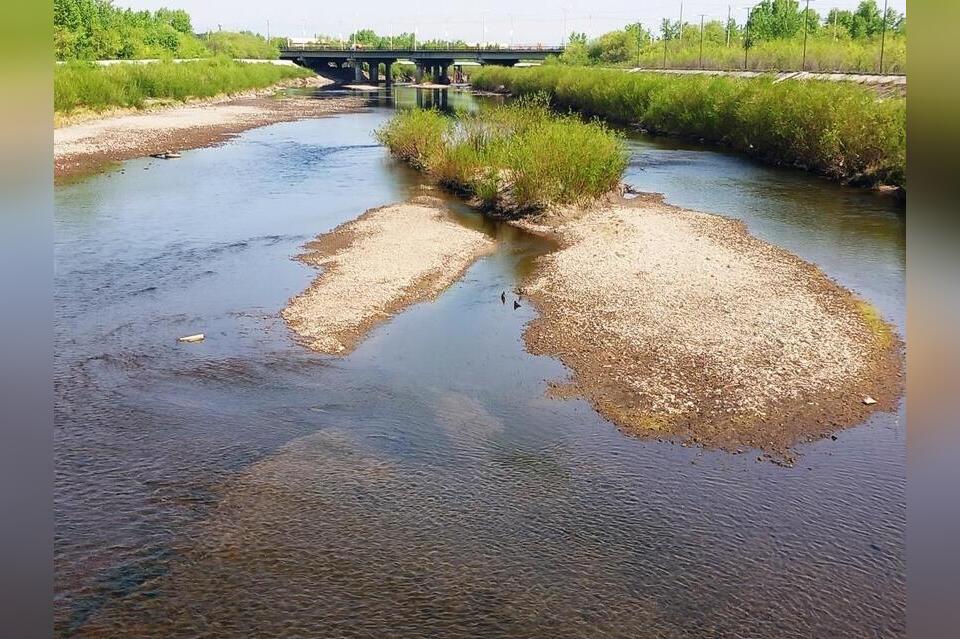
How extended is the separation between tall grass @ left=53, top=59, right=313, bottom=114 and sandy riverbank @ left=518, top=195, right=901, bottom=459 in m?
35.7

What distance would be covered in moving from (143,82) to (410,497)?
2280 inches

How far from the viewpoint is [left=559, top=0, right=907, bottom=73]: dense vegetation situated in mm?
55094

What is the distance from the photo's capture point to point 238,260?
21281mm

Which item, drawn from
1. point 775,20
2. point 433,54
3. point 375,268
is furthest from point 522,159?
point 433,54

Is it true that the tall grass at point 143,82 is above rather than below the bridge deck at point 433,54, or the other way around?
below

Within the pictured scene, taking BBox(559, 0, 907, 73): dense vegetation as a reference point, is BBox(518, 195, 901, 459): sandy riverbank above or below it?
below

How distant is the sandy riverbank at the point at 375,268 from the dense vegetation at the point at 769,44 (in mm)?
A: 31156

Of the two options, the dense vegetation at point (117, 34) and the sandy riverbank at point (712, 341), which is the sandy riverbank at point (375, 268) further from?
the dense vegetation at point (117, 34)

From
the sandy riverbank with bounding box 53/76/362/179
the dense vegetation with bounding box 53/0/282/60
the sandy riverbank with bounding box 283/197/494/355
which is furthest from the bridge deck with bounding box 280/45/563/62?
the sandy riverbank with bounding box 283/197/494/355

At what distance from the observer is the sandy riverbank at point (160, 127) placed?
37156 mm

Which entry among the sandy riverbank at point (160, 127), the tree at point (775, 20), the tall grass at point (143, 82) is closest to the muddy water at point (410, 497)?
the sandy riverbank at point (160, 127)

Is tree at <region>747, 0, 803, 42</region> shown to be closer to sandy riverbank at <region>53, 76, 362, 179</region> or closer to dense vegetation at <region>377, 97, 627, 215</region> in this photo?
sandy riverbank at <region>53, 76, 362, 179</region>
